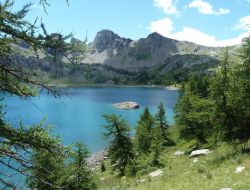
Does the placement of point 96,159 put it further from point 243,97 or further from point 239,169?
point 239,169

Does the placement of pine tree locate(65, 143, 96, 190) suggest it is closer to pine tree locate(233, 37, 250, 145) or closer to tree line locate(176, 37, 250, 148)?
tree line locate(176, 37, 250, 148)

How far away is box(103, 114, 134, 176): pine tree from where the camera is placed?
44406mm

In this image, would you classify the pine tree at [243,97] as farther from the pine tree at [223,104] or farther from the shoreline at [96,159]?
the shoreline at [96,159]

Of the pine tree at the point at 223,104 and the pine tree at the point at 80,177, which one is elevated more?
the pine tree at the point at 223,104

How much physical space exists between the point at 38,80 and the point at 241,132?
21580 mm

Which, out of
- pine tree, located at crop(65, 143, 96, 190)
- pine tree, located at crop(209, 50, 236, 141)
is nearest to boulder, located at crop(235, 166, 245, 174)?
pine tree, located at crop(209, 50, 236, 141)

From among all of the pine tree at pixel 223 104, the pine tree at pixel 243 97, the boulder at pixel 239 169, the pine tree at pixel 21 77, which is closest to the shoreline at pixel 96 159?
the pine tree at pixel 223 104

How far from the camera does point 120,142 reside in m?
44.9

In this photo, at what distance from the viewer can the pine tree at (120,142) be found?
1748 inches

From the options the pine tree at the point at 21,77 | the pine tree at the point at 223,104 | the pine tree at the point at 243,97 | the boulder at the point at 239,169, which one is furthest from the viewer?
the pine tree at the point at 223,104

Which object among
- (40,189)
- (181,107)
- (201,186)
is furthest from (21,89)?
(181,107)

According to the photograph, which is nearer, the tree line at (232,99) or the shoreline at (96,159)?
the tree line at (232,99)

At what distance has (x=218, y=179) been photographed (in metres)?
21.0

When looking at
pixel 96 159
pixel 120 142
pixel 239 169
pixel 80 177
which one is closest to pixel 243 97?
pixel 239 169
